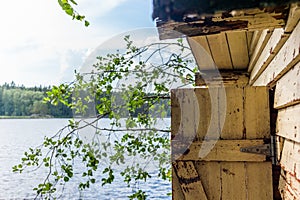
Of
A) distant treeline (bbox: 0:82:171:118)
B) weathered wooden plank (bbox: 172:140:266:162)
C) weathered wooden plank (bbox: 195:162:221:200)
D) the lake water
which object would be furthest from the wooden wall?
distant treeline (bbox: 0:82:171:118)

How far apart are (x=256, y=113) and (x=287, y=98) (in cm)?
40

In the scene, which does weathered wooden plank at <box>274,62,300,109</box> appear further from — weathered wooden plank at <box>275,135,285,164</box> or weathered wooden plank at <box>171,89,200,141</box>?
weathered wooden plank at <box>171,89,200,141</box>

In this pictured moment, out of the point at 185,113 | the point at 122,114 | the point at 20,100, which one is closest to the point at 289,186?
the point at 185,113

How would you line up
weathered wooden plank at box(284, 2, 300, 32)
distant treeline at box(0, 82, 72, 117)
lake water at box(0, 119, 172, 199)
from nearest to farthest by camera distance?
weathered wooden plank at box(284, 2, 300, 32), lake water at box(0, 119, 172, 199), distant treeline at box(0, 82, 72, 117)

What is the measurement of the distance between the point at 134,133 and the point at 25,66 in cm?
968

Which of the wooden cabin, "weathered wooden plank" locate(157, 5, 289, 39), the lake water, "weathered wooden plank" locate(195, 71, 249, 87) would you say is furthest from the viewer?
the lake water

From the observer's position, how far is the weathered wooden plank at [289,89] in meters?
0.96

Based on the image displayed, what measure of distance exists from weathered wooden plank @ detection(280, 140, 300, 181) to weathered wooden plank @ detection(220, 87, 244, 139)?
0.26m

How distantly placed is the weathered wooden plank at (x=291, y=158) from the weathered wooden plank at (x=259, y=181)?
0.57 ft

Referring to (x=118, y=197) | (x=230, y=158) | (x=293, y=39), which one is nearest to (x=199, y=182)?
(x=230, y=158)

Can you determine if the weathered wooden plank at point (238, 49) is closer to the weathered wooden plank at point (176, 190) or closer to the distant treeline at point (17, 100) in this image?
the weathered wooden plank at point (176, 190)

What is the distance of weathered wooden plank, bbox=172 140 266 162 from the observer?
1.52m

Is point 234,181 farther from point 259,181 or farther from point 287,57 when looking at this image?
point 287,57

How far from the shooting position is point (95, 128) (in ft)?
10.2
